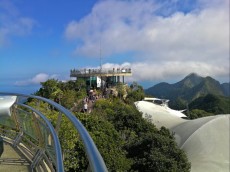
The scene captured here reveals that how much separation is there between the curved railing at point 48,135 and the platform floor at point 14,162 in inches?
6.0

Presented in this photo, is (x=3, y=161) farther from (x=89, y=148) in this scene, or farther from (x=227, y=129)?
(x=227, y=129)

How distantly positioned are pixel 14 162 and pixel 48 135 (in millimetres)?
1185

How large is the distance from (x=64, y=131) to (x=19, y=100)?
25.0 feet

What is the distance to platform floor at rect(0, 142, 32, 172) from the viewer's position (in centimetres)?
506

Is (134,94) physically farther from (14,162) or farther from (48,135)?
(48,135)

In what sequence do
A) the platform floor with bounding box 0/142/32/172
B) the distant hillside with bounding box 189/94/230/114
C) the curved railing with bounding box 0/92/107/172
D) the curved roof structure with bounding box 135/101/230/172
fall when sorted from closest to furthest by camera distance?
the curved railing with bounding box 0/92/107/172 < the platform floor with bounding box 0/142/32/172 < the curved roof structure with bounding box 135/101/230/172 < the distant hillside with bounding box 189/94/230/114

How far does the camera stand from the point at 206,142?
34.8m

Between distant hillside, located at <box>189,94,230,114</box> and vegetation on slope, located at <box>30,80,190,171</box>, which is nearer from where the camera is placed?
vegetation on slope, located at <box>30,80,190,171</box>

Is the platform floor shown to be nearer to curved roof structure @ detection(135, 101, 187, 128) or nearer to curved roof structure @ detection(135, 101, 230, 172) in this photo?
curved roof structure @ detection(135, 101, 230, 172)

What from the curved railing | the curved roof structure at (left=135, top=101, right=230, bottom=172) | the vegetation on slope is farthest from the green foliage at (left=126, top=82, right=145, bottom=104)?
the curved railing

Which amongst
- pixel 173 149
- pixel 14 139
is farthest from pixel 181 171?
pixel 14 139

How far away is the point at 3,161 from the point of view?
5.38 metres

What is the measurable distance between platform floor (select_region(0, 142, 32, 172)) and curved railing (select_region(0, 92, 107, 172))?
0.50ft

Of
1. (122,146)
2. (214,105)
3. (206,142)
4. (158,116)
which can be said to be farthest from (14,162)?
(214,105)
